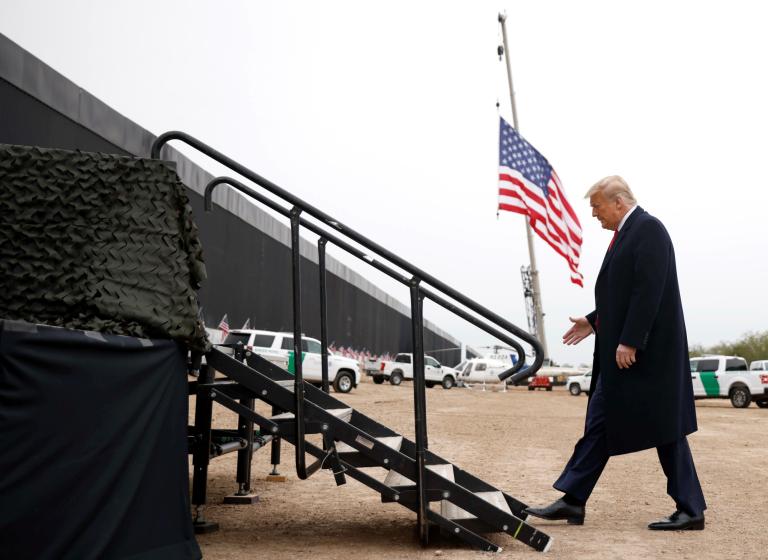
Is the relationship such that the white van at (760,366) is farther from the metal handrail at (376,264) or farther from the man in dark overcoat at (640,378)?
the metal handrail at (376,264)

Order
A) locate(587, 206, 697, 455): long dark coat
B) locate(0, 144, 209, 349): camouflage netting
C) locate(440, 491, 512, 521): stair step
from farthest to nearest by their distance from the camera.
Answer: locate(587, 206, 697, 455): long dark coat < locate(440, 491, 512, 521): stair step < locate(0, 144, 209, 349): camouflage netting

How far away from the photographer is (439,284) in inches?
160

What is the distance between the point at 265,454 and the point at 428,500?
16.3 ft

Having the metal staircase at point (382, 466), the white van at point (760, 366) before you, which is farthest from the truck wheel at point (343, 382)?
the metal staircase at point (382, 466)

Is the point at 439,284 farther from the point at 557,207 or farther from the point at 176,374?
the point at 557,207

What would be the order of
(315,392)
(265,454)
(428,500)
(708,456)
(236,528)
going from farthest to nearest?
(708,456)
(265,454)
(315,392)
(236,528)
(428,500)

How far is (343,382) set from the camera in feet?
84.5

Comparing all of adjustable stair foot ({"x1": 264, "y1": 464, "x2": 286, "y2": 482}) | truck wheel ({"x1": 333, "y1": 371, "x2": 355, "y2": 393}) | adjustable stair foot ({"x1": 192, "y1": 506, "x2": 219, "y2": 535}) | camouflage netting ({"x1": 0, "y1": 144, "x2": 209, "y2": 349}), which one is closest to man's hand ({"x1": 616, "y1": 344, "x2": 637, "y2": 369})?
camouflage netting ({"x1": 0, "y1": 144, "x2": 209, "y2": 349})

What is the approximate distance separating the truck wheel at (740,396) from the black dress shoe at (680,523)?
2197 cm

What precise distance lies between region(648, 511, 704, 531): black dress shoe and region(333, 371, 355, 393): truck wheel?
2103 cm

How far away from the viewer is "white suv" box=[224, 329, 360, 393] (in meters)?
22.3

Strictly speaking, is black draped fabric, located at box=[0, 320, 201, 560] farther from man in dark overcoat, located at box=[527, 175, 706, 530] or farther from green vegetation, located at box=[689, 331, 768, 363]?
green vegetation, located at box=[689, 331, 768, 363]

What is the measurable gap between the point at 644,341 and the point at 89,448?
2.80 m

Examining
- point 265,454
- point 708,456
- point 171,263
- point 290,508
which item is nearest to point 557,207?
point 708,456
